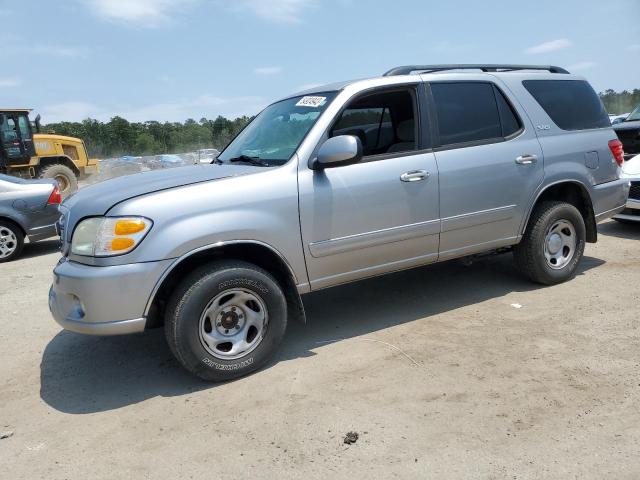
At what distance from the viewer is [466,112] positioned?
4445 mm

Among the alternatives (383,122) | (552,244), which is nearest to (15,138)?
(383,122)

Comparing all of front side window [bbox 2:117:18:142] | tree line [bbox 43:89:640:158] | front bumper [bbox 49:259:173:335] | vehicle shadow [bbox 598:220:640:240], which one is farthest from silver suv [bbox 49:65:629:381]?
tree line [bbox 43:89:640:158]

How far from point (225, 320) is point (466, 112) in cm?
261

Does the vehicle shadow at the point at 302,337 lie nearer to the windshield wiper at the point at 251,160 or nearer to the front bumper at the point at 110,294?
the front bumper at the point at 110,294

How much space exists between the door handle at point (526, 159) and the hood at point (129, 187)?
226 centimetres

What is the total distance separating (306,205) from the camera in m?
3.63

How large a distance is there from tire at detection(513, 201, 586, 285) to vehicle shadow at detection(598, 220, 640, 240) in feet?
7.69

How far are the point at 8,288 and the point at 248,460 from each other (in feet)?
15.8

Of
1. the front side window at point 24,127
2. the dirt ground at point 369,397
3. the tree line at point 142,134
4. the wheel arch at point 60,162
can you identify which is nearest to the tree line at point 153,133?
the tree line at point 142,134

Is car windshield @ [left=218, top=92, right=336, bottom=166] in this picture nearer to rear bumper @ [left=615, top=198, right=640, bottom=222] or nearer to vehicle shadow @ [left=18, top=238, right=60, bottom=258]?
rear bumper @ [left=615, top=198, right=640, bottom=222]

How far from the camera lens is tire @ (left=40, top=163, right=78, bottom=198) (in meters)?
15.9

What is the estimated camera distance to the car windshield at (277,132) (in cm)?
390

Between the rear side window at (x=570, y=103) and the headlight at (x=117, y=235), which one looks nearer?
the headlight at (x=117, y=235)

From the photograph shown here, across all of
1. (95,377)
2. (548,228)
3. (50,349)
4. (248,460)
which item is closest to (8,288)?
(50,349)
